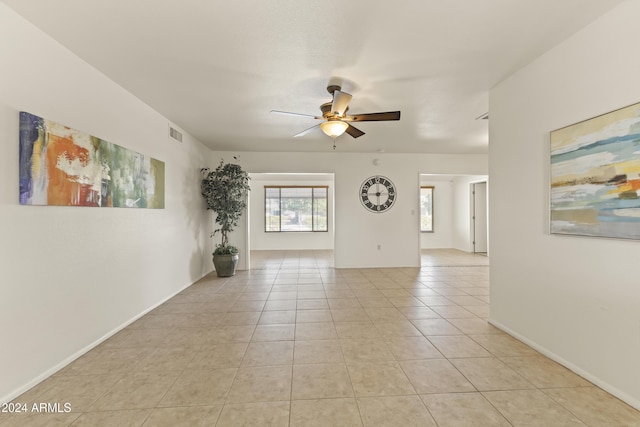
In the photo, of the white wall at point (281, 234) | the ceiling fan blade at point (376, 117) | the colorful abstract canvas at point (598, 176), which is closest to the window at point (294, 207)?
the white wall at point (281, 234)

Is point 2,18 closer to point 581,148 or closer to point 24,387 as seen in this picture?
point 24,387

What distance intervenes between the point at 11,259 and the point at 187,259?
294 cm

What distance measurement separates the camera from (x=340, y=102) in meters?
2.75

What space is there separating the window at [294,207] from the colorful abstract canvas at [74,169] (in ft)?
19.7

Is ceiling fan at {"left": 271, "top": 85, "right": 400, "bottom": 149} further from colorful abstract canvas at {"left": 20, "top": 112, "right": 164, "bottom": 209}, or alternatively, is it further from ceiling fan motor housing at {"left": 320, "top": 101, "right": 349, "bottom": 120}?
colorful abstract canvas at {"left": 20, "top": 112, "right": 164, "bottom": 209}

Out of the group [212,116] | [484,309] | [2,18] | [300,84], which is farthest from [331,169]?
[2,18]

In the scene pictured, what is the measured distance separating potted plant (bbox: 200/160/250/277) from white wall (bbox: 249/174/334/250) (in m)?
3.75

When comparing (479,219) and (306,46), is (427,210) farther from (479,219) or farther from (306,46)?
(306,46)

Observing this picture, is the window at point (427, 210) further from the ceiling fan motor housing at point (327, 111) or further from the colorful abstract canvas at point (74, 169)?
the colorful abstract canvas at point (74, 169)

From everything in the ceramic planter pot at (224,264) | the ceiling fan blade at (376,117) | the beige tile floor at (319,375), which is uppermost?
the ceiling fan blade at (376,117)

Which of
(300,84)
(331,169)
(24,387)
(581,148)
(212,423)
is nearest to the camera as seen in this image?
(212,423)

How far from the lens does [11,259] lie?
184 cm

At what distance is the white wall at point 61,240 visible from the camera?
183 cm

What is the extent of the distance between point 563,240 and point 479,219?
667 cm
